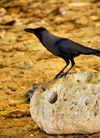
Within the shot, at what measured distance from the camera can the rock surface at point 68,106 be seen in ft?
9.17

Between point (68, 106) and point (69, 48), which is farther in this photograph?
point (69, 48)

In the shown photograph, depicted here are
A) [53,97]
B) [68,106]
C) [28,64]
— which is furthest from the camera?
[28,64]

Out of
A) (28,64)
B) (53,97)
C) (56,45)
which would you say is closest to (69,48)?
(56,45)

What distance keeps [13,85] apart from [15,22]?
484cm

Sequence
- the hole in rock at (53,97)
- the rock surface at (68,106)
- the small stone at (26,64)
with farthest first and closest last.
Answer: the small stone at (26,64) < the hole in rock at (53,97) < the rock surface at (68,106)

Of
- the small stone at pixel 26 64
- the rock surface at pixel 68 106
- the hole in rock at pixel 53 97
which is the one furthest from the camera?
the small stone at pixel 26 64

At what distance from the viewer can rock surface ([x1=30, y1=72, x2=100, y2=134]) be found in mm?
2795

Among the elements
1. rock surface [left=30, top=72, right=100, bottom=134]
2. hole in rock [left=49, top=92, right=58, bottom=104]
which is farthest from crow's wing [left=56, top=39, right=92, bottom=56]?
hole in rock [left=49, top=92, right=58, bottom=104]

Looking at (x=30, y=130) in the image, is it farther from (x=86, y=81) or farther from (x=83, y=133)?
(x=86, y=81)

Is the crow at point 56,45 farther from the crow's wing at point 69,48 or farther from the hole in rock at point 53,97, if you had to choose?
the hole in rock at point 53,97

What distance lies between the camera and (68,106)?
9.29 feet

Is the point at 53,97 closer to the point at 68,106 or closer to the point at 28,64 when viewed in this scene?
the point at 68,106

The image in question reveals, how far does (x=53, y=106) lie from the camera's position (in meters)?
2.90

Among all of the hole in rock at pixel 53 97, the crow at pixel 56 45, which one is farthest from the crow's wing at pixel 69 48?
the hole in rock at pixel 53 97
